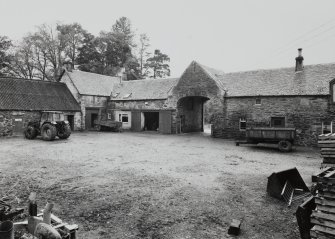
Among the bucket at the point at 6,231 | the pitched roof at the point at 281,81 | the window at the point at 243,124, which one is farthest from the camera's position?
the window at the point at 243,124

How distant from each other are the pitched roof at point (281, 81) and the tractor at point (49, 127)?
1544 cm

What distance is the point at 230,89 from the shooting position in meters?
23.8

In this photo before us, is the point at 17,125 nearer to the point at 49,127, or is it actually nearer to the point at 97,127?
the point at 49,127

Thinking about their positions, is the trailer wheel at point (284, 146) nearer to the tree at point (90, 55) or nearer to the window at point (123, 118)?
the window at point (123, 118)

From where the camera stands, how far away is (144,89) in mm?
31281

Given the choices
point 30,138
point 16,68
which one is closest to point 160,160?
point 30,138

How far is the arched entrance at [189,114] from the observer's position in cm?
2773

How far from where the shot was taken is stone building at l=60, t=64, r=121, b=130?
96.2ft

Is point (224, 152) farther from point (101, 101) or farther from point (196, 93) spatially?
point (101, 101)

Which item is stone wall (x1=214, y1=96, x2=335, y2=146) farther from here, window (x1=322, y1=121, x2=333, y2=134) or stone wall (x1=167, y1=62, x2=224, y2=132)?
stone wall (x1=167, y1=62, x2=224, y2=132)

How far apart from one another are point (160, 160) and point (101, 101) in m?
21.3

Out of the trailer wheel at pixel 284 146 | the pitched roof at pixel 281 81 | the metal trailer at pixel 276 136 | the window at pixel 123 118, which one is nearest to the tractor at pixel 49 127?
the window at pixel 123 118

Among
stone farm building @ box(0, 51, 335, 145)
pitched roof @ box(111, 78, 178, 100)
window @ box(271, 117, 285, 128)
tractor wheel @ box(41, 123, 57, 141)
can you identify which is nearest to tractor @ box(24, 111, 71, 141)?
tractor wheel @ box(41, 123, 57, 141)

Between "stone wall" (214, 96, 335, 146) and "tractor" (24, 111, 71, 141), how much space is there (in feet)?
46.7
